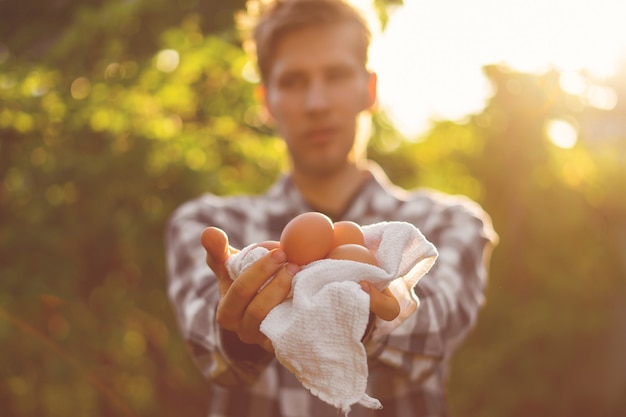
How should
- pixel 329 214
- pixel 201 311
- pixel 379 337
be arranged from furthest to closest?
pixel 329 214 → pixel 201 311 → pixel 379 337

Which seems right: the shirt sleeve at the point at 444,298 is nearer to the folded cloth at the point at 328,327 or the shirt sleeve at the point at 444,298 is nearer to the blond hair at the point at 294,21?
the folded cloth at the point at 328,327

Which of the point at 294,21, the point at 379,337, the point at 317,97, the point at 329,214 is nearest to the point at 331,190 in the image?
the point at 329,214

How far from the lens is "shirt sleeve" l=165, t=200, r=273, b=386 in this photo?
2.04 meters

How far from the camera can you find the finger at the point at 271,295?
162 cm

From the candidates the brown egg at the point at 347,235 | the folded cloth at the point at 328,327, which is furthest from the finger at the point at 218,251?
the brown egg at the point at 347,235

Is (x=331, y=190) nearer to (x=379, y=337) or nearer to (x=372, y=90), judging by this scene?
(x=372, y=90)

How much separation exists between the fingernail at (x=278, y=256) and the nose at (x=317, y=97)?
3.80ft

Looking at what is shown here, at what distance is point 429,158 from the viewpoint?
838 centimetres

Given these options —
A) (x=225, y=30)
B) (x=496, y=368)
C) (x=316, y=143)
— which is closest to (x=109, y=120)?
(x=225, y=30)

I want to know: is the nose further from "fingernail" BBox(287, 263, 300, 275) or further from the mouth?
"fingernail" BBox(287, 263, 300, 275)

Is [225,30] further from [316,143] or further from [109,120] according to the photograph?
[316,143]

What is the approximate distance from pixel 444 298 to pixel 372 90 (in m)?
1.03

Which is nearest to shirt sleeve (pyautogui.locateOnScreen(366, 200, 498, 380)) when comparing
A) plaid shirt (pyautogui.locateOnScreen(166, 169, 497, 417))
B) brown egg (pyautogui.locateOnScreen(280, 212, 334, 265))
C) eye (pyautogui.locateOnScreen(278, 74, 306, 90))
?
plaid shirt (pyautogui.locateOnScreen(166, 169, 497, 417))

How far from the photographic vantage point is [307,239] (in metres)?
1.64
